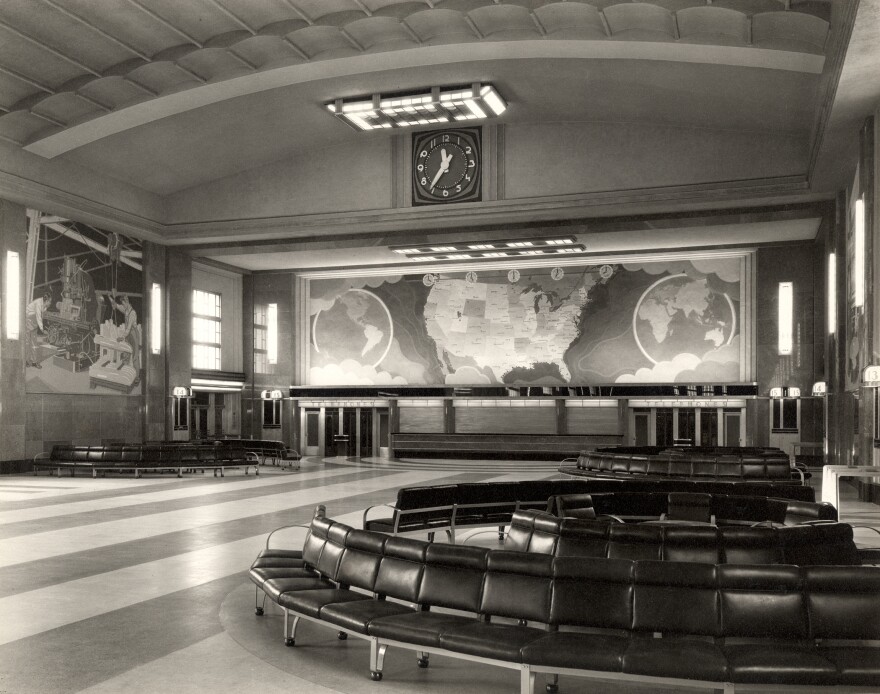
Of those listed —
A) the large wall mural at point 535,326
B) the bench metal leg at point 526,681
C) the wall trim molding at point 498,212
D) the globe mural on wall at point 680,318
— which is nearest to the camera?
the bench metal leg at point 526,681

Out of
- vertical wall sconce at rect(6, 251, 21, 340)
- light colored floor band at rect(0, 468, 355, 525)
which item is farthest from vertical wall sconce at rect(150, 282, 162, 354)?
light colored floor band at rect(0, 468, 355, 525)

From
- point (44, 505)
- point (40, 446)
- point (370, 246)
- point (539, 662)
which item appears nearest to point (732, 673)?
point (539, 662)

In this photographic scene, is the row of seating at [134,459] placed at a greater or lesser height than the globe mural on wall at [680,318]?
lesser

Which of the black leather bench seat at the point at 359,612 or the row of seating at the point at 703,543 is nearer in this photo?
the black leather bench seat at the point at 359,612

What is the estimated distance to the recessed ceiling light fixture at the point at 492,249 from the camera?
81.2ft

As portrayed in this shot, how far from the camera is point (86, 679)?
514cm

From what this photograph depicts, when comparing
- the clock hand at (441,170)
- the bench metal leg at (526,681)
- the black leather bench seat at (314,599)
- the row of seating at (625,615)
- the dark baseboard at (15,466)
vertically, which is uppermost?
the clock hand at (441,170)

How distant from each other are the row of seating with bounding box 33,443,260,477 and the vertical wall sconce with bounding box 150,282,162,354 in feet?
18.4

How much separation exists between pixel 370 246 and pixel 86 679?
21906 mm

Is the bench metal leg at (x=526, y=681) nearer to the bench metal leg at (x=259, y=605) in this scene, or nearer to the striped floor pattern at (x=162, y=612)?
the striped floor pattern at (x=162, y=612)

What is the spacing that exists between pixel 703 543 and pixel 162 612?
417 centimetres

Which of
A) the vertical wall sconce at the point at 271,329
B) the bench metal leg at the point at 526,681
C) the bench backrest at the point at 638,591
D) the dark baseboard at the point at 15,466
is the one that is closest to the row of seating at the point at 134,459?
the dark baseboard at the point at 15,466

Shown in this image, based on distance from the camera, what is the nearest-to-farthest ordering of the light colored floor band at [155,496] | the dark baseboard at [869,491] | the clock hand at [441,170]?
the light colored floor band at [155,496]
the dark baseboard at [869,491]
the clock hand at [441,170]

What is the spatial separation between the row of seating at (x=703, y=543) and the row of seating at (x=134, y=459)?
15064 millimetres
